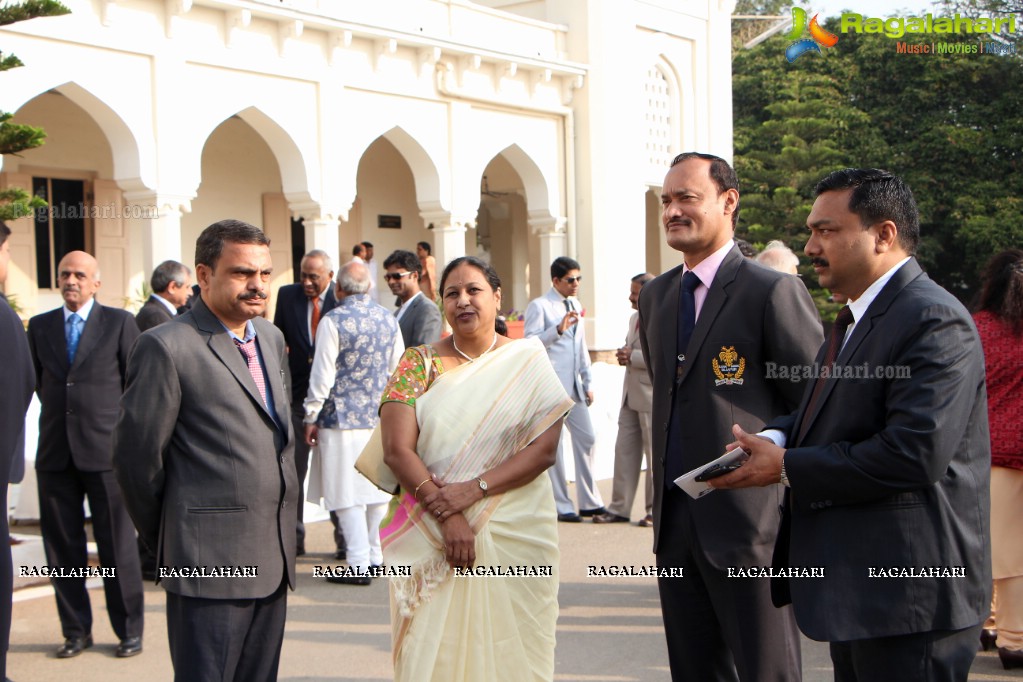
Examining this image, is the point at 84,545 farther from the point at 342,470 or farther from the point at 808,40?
the point at 808,40

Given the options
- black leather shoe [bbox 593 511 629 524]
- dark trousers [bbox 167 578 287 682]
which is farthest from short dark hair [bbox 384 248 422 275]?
dark trousers [bbox 167 578 287 682]

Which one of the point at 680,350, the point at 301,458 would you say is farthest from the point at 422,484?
the point at 301,458

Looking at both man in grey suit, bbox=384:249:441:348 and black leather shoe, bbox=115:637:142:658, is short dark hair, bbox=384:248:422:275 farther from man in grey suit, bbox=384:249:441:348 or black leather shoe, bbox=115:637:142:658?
black leather shoe, bbox=115:637:142:658

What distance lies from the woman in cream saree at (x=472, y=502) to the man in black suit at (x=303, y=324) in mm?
3745

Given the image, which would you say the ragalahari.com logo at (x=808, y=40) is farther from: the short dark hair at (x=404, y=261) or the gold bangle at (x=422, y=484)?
the gold bangle at (x=422, y=484)

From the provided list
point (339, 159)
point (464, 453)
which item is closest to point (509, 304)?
point (339, 159)

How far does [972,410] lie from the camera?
2.72 meters

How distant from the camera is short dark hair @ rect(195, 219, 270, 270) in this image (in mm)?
3545

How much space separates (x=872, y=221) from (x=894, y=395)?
492mm

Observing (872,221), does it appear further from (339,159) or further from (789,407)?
(339,159)

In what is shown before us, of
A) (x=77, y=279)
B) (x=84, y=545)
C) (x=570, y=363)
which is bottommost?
(x=84, y=545)

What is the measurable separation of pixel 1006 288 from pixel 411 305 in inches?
162

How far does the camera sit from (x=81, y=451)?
18.3 feet

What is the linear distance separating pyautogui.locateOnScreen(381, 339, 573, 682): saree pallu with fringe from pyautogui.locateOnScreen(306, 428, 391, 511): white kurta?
2.97 metres
